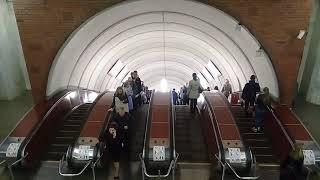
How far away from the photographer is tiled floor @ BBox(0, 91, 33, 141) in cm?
1215

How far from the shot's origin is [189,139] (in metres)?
10.6

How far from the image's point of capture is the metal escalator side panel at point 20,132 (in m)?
8.85

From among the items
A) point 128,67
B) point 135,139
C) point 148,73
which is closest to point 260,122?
point 135,139

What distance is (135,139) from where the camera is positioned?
10578mm

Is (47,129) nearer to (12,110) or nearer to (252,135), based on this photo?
(12,110)

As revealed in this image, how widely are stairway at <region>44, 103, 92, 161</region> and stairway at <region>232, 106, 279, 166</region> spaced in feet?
14.5

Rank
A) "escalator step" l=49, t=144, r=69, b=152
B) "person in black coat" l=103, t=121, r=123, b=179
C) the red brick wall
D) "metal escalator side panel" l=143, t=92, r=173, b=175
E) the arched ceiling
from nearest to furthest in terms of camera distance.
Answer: "person in black coat" l=103, t=121, r=123, b=179 < "metal escalator side panel" l=143, t=92, r=173, b=175 < "escalator step" l=49, t=144, r=69, b=152 < the red brick wall < the arched ceiling

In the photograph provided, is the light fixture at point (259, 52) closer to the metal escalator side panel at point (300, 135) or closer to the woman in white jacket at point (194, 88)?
the metal escalator side panel at point (300, 135)

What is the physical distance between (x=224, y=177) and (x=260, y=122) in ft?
7.85

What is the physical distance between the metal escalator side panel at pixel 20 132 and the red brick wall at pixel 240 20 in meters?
1.59

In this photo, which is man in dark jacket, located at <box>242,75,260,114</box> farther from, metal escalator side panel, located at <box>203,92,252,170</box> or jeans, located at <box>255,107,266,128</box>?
jeans, located at <box>255,107,266,128</box>

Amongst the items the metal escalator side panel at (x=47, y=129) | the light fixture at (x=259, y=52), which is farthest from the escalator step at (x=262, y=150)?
the metal escalator side panel at (x=47, y=129)

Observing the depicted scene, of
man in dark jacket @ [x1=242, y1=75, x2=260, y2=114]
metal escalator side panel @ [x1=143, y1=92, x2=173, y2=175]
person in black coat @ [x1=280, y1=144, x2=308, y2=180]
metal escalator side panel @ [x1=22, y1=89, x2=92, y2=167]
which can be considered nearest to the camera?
person in black coat @ [x1=280, y1=144, x2=308, y2=180]

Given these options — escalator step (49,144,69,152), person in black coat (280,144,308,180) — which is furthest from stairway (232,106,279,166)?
escalator step (49,144,69,152)
